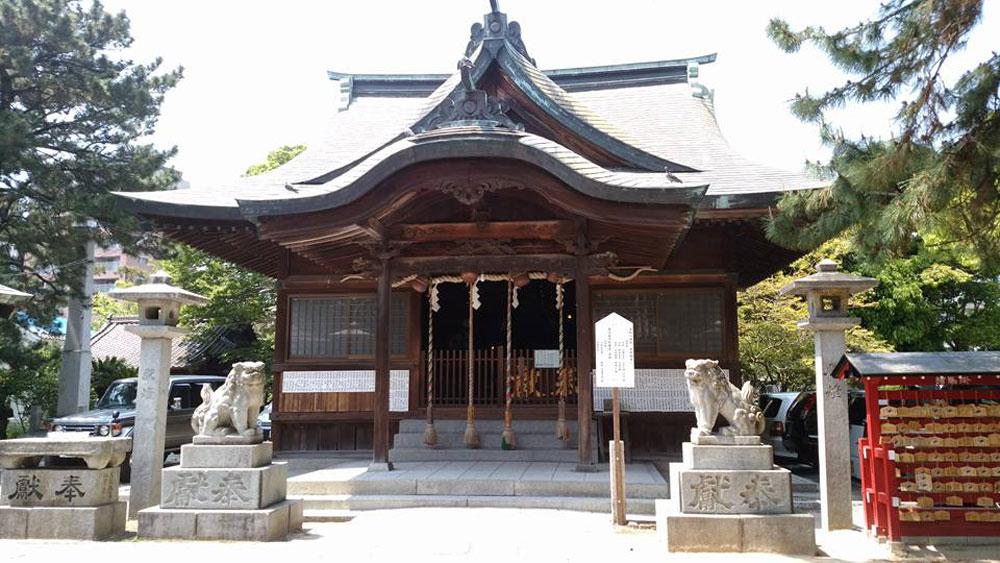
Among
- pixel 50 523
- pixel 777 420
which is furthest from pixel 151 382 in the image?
pixel 777 420

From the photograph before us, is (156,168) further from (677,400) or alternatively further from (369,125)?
(677,400)

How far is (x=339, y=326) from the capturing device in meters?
12.2

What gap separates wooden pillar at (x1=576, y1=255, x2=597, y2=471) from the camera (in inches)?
353

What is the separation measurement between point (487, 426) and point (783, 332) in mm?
10692

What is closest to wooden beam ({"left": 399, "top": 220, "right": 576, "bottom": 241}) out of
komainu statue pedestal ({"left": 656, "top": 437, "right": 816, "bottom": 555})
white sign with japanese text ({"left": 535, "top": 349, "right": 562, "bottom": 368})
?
white sign with japanese text ({"left": 535, "top": 349, "right": 562, "bottom": 368})

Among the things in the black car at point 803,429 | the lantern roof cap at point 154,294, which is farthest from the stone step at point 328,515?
the black car at point 803,429

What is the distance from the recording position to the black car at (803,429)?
42.4 ft

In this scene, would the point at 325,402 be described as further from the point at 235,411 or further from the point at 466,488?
the point at 235,411

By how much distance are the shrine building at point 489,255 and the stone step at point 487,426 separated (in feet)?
0.14

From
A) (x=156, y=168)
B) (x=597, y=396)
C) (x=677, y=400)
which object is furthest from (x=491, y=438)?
(x=156, y=168)

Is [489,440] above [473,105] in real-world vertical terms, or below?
below

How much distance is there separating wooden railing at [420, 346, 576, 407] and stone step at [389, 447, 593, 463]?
1.20 m

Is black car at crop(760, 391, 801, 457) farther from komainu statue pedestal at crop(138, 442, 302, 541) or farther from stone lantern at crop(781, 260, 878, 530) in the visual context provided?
komainu statue pedestal at crop(138, 442, 302, 541)

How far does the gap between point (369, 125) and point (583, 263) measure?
8.22 meters
